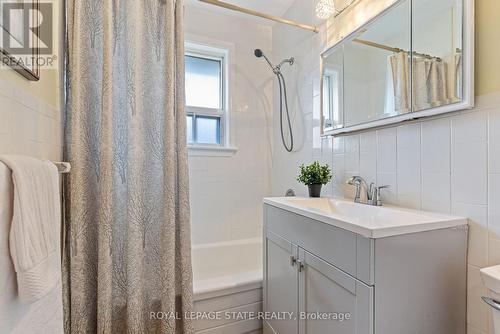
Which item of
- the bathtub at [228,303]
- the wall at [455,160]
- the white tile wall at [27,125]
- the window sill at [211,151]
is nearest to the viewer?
the white tile wall at [27,125]

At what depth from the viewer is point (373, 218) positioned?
1129 mm

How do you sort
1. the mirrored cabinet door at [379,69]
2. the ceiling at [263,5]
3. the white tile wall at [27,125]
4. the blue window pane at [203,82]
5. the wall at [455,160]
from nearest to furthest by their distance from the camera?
the white tile wall at [27,125] < the wall at [455,160] < the mirrored cabinet door at [379,69] < the ceiling at [263,5] < the blue window pane at [203,82]

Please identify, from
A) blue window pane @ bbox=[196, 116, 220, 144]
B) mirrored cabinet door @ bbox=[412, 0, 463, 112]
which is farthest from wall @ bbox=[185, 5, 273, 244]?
mirrored cabinet door @ bbox=[412, 0, 463, 112]

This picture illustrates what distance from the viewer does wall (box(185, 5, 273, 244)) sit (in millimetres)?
2242

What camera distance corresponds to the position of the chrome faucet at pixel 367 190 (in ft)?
4.09

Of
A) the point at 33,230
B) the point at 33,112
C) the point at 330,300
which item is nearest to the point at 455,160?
the point at 330,300

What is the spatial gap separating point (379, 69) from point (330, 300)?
3.68 ft

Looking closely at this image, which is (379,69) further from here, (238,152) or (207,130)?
(207,130)

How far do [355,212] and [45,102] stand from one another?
151cm

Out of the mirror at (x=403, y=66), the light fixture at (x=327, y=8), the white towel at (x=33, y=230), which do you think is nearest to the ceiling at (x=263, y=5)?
the light fixture at (x=327, y=8)

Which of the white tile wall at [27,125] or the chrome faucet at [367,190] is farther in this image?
the chrome faucet at [367,190]

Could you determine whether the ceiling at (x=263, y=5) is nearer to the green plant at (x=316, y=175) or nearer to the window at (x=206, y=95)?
the window at (x=206, y=95)

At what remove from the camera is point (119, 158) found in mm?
1347

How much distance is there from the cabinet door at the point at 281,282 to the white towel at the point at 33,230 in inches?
36.1
